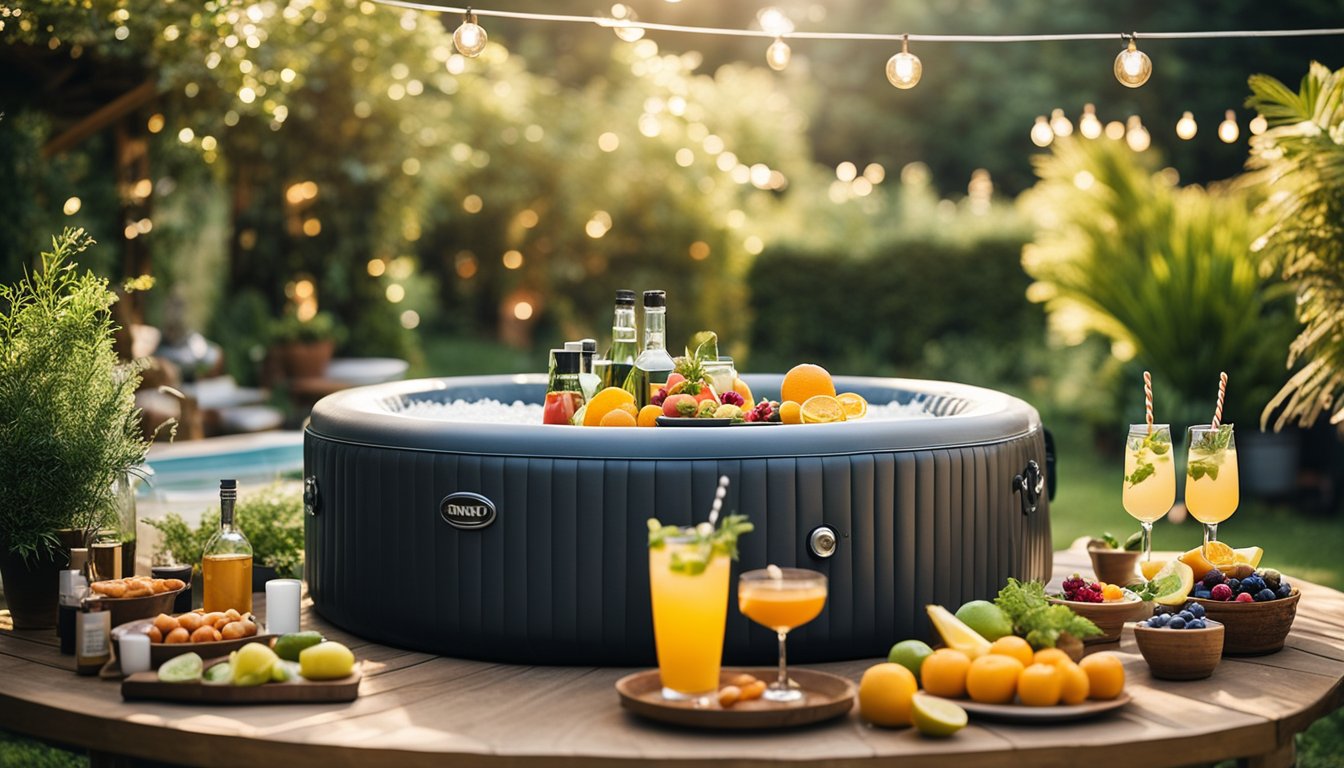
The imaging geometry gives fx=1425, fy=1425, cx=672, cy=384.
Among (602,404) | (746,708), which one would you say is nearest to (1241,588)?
(746,708)

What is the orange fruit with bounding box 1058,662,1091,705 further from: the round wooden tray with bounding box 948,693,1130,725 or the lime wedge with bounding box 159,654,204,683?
the lime wedge with bounding box 159,654,204,683

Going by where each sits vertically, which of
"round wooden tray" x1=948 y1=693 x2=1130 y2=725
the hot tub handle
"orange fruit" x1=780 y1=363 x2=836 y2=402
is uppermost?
"orange fruit" x1=780 y1=363 x2=836 y2=402

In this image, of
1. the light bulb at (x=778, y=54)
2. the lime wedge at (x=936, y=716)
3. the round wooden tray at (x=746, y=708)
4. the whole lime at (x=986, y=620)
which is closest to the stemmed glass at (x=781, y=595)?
the round wooden tray at (x=746, y=708)

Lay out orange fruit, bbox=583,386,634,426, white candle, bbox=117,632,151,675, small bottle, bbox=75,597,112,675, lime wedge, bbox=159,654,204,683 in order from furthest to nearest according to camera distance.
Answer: orange fruit, bbox=583,386,634,426, small bottle, bbox=75,597,112,675, white candle, bbox=117,632,151,675, lime wedge, bbox=159,654,204,683

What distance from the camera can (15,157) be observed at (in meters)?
7.62

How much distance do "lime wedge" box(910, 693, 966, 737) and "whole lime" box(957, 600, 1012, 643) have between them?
0.44 meters

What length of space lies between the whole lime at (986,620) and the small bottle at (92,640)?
2077 millimetres

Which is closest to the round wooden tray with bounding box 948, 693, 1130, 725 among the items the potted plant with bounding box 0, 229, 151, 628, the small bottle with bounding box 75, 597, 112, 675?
the small bottle with bounding box 75, 597, 112, 675

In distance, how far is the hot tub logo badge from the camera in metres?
3.56

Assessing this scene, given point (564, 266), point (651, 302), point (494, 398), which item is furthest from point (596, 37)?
point (651, 302)

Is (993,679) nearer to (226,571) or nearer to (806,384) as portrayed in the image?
(806,384)

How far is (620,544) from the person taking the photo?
351cm

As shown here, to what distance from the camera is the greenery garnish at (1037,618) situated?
10.9 ft

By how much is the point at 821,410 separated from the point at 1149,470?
1.01 meters
